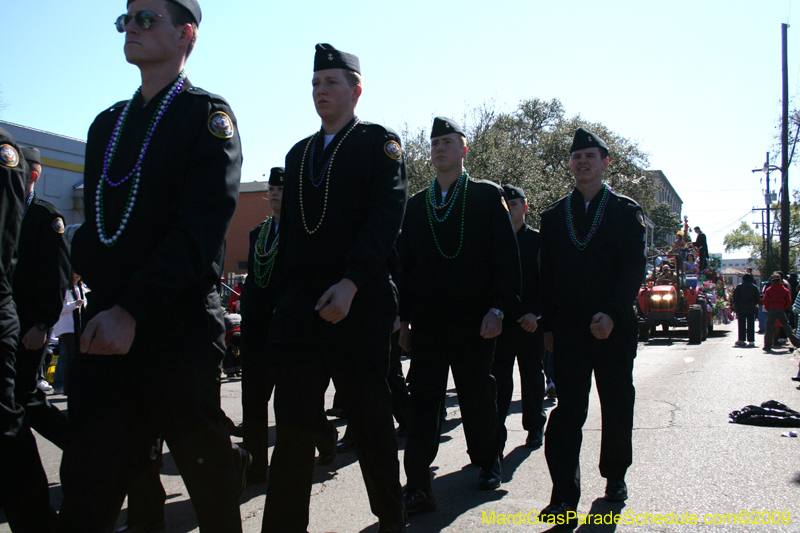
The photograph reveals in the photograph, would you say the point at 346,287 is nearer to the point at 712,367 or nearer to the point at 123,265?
the point at 123,265

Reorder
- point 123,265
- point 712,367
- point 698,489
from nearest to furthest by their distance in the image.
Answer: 1. point 123,265
2. point 698,489
3. point 712,367

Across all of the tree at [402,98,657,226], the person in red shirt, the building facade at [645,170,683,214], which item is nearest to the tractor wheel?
the person in red shirt

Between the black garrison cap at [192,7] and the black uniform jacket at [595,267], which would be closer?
the black garrison cap at [192,7]

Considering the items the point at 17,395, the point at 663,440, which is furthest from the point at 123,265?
the point at 663,440

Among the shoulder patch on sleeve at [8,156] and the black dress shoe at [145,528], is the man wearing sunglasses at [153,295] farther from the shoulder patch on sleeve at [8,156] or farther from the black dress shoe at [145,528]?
the black dress shoe at [145,528]

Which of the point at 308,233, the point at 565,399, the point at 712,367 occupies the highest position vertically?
the point at 308,233

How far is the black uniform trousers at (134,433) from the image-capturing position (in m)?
1.86

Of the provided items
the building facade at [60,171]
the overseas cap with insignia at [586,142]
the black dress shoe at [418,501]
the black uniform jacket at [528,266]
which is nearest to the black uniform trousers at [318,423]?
the black dress shoe at [418,501]

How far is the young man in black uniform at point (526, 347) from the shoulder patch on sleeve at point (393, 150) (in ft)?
7.39

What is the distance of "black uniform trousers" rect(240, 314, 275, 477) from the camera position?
412 centimetres

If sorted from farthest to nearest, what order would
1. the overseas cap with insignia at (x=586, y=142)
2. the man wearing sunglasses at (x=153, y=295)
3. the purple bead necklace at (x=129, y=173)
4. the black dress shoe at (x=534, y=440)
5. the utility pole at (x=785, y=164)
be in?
the utility pole at (x=785, y=164) → the black dress shoe at (x=534, y=440) → the overseas cap with insignia at (x=586, y=142) → the purple bead necklace at (x=129, y=173) → the man wearing sunglasses at (x=153, y=295)

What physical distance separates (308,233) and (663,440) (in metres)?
3.89

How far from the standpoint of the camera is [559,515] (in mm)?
3207

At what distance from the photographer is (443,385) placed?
3.69 meters
